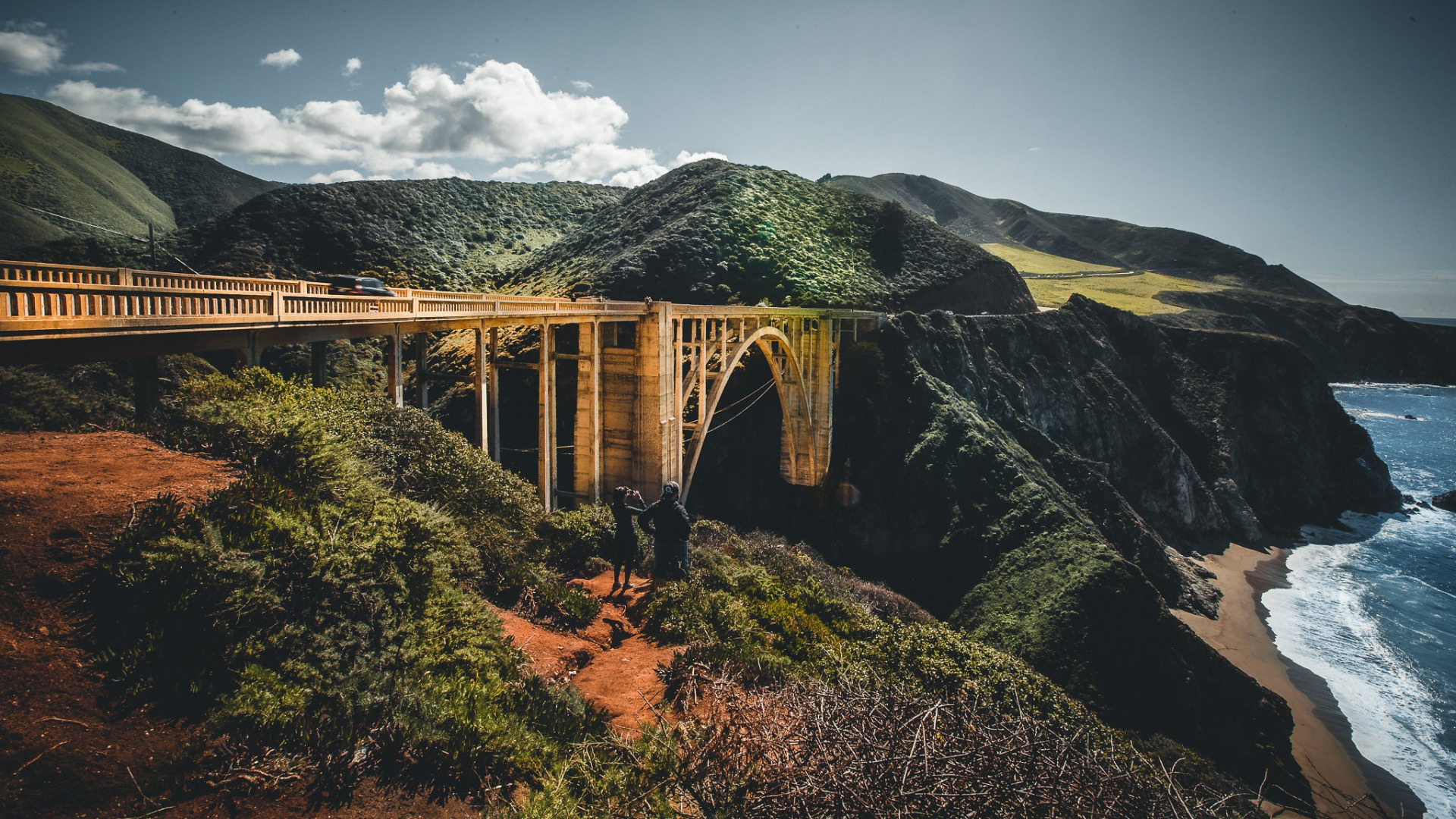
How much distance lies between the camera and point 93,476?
557 cm

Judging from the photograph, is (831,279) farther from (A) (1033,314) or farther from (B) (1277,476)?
(B) (1277,476)

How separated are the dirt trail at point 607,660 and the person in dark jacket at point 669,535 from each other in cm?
103

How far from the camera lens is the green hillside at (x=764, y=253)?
41.0 m

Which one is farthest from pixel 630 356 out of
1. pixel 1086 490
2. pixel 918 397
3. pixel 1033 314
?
pixel 1033 314

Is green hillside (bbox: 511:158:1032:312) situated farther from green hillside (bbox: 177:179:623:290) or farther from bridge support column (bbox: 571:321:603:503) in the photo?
bridge support column (bbox: 571:321:603:503)

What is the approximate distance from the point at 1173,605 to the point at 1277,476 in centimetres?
3052

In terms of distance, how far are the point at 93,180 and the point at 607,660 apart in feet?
266

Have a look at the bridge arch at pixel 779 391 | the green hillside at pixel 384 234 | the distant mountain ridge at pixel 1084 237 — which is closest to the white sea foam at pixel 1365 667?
the bridge arch at pixel 779 391

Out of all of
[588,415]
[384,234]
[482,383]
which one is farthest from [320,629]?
[384,234]

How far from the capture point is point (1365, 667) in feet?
82.3

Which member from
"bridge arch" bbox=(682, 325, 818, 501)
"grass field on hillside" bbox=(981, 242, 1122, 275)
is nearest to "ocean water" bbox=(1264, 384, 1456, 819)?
"bridge arch" bbox=(682, 325, 818, 501)

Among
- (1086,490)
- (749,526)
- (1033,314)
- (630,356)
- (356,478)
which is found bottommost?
(749,526)

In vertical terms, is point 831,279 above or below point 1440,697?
above

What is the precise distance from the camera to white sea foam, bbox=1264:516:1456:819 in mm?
19547
